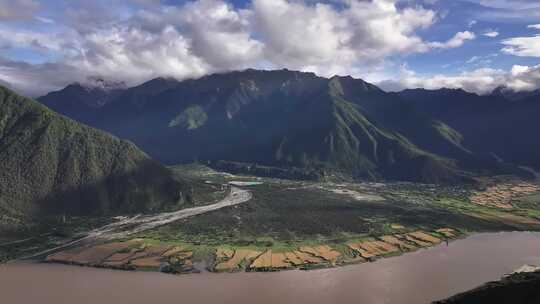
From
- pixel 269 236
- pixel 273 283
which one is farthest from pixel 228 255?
pixel 269 236

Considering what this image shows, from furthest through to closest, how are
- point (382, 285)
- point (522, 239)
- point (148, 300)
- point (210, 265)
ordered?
point (522, 239) < point (210, 265) < point (382, 285) < point (148, 300)

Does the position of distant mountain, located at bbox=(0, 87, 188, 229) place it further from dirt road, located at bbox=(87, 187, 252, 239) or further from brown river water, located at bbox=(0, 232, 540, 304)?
brown river water, located at bbox=(0, 232, 540, 304)

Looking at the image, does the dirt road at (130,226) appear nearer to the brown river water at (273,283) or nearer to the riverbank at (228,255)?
the riverbank at (228,255)

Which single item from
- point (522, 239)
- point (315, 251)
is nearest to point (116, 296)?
point (315, 251)

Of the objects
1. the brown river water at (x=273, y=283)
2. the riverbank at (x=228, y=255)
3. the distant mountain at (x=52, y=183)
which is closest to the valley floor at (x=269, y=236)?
the riverbank at (x=228, y=255)

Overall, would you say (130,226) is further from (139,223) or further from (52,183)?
(52,183)

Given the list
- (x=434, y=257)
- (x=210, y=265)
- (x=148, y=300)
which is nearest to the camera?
(x=148, y=300)

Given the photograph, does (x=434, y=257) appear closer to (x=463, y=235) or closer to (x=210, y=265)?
(x=463, y=235)

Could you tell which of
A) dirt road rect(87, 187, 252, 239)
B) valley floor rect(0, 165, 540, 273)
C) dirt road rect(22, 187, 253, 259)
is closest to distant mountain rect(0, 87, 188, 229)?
dirt road rect(87, 187, 252, 239)

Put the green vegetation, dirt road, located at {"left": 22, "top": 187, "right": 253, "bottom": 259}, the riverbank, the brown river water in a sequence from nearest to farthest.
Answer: the brown river water, the riverbank, dirt road, located at {"left": 22, "top": 187, "right": 253, "bottom": 259}, the green vegetation
